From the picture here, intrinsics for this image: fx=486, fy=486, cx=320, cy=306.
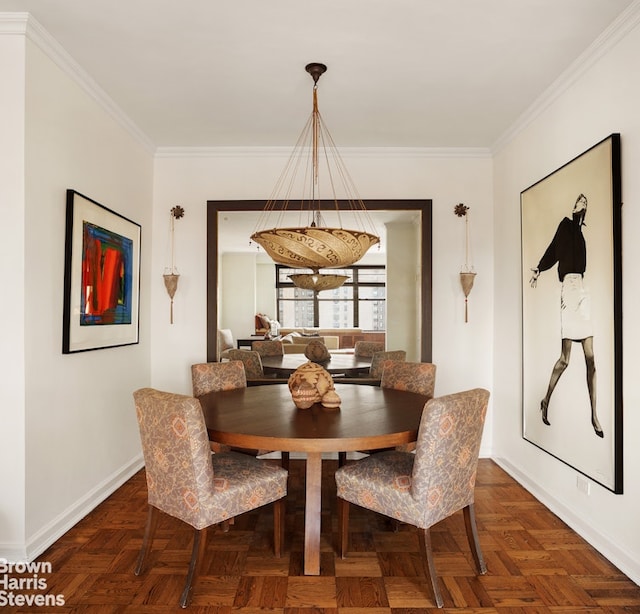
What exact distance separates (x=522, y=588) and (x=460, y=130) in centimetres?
306

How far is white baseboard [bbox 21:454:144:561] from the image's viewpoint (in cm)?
237

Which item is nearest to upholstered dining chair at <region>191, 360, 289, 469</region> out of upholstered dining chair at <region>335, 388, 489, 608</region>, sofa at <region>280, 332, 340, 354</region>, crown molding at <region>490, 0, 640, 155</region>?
upholstered dining chair at <region>335, 388, 489, 608</region>

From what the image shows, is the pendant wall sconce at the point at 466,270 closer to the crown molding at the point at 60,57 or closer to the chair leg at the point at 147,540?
the crown molding at the point at 60,57

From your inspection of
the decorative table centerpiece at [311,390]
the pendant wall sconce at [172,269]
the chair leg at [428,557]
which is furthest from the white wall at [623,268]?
the pendant wall sconce at [172,269]

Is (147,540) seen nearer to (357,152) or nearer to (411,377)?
(411,377)

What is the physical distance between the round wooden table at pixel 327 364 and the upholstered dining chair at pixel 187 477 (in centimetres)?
185

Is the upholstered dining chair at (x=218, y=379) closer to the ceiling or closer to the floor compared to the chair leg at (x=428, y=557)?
closer to the ceiling

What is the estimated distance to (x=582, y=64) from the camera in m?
2.70

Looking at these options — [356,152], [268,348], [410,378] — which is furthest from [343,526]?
[356,152]

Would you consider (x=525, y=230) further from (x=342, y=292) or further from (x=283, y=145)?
(x=342, y=292)

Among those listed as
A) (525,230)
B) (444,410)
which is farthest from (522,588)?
(525,230)

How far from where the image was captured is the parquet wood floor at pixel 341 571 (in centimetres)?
203

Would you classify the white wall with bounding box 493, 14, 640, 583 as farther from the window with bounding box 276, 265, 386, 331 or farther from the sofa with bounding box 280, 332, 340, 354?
the sofa with bounding box 280, 332, 340, 354

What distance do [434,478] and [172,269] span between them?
9.67 ft
